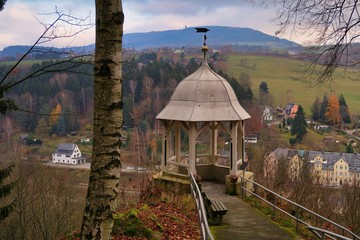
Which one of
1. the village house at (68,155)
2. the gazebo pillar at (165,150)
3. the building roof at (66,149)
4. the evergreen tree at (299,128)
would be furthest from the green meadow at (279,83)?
the gazebo pillar at (165,150)

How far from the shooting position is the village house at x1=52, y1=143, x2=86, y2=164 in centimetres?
7532

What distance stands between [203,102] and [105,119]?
29.2 ft

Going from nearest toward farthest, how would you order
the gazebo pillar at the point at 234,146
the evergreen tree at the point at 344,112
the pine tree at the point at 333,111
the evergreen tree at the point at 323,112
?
the gazebo pillar at the point at 234,146, the pine tree at the point at 333,111, the evergreen tree at the point at 344,112, the evergreen tree at the point at 323,112

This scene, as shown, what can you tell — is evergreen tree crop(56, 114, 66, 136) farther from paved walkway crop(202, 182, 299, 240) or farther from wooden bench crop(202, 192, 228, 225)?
wooden bench crop(202, 192, 228, 225)

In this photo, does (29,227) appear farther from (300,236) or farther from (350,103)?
(350,103)

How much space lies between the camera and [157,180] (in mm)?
13562

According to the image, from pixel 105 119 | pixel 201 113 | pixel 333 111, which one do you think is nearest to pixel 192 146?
pixel 201 113

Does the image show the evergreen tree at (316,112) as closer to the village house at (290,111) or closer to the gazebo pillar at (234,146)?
the village house at (290,111)

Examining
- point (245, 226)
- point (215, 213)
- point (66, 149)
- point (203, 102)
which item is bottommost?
point (66, 149)

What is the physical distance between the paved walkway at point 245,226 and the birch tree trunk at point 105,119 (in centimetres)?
493

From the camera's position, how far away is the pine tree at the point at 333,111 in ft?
279

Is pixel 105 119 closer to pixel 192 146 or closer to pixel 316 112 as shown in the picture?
pixel 192 146

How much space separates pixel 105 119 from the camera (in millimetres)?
4512

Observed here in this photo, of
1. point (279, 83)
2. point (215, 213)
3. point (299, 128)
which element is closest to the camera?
point (215, 213)
